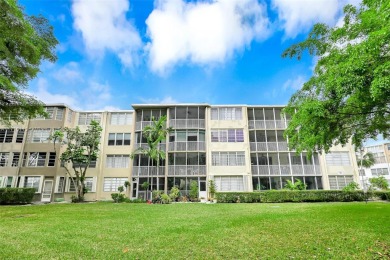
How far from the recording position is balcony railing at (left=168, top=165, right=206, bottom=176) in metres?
27.6

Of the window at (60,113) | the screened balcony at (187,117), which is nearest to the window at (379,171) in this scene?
the screened balcony at (187,117)

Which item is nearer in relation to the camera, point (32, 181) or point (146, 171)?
point (32, 181)

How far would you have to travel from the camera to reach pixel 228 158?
28.8 meters

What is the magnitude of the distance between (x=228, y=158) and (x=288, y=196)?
8445 millimetres

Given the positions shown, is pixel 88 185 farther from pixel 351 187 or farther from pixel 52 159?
pixel 351 187

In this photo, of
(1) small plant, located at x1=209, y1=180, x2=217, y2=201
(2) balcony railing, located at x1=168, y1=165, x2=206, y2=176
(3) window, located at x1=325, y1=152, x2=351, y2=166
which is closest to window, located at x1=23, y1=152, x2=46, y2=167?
(2) balcony railing, located at x1=168, y1=165, x2=206, y2=176

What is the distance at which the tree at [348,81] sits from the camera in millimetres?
5371

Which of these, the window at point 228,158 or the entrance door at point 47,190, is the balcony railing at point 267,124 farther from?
the entrance door at point 47,190

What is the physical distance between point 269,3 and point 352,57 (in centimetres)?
1027

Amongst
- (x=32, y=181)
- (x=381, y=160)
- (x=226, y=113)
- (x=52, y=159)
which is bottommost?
(x=32, y=181)

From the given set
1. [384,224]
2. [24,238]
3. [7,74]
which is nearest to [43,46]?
[7,74]

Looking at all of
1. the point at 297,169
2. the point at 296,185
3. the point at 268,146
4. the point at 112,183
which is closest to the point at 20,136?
the point at 112,183

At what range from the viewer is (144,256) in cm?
523

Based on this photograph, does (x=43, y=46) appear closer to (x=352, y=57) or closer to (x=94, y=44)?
(x=94, y=44)
